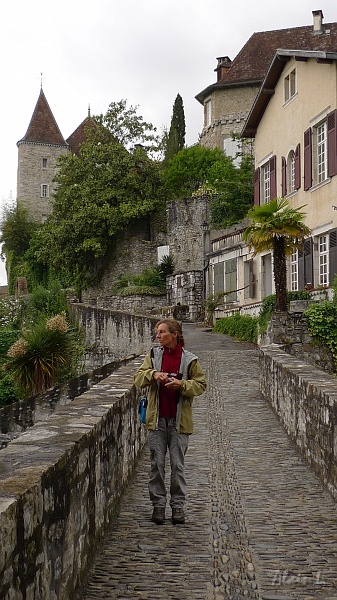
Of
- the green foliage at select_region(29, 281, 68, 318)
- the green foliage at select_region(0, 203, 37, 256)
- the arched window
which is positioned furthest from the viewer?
the green foliage at select_region(0, 203, 37, 256)

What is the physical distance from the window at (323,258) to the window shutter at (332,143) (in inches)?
77.2

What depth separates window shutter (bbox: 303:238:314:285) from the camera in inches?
869

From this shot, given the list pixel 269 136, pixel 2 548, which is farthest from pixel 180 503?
pixel 269 136

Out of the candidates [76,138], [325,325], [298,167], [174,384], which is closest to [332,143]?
[298,167]

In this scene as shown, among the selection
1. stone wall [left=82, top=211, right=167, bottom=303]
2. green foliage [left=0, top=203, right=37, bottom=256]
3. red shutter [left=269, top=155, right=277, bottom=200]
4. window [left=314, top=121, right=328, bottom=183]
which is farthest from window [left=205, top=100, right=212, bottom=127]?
window [left=314, top=121, right=328, bottom=183]

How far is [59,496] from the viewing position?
3.89 meters

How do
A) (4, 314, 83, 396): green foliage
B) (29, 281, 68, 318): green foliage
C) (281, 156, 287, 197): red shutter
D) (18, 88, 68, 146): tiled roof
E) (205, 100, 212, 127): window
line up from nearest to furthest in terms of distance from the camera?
(4, 314, 83, 396): green foliage, (281, 156, 287, 197): red shutter, (29, 281, 68, 318): green foliage, (205, 100, 212, 127): window, (18, 88, 68, 146): tiled roof

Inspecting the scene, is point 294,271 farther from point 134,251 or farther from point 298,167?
point 134,251

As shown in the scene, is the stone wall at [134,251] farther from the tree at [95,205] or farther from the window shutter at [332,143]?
the window shutter at [332,143]

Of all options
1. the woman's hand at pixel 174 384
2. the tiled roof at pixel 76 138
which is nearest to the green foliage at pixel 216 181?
the tiled roof at pixel 76 138

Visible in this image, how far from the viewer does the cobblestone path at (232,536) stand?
15.2 feet

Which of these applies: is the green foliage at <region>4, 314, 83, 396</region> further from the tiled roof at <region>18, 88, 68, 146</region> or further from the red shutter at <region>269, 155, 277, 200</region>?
the tiled roof at <region>18, 88, 68, 146</region>

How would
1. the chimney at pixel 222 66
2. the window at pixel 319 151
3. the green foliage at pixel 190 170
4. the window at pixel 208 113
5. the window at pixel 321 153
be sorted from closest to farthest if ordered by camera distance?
1. the window at pixel 319 151
2. the window at pixel 321 153
3. the green foliage at pixel 190 170
4. the window at pixel 208 113
5. the chimney at pixel 222 66

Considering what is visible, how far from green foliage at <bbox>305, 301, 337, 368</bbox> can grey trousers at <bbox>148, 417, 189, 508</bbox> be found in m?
13.1
